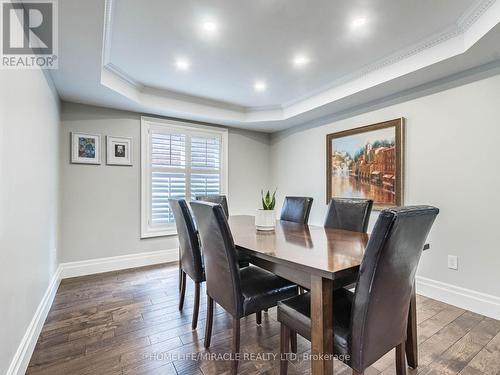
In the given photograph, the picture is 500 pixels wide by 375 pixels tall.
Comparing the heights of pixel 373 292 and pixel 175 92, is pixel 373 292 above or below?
below

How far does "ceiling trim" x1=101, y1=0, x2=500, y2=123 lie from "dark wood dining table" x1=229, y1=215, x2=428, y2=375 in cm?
179

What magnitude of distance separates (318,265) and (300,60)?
2211mm

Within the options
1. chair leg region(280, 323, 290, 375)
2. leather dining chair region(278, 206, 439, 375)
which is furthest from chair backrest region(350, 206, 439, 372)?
chair leg region(280, 323, 290, 375)

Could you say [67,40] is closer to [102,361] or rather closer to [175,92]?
[175,92]

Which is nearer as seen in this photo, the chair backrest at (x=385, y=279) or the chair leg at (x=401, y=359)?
the chair backrest at (x=385, y=279)

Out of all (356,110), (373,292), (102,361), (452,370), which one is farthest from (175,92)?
(452,370)

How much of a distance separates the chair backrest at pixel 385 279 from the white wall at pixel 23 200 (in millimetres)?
1695

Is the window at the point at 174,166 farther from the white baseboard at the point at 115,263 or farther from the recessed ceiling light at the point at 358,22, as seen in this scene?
the recessed ceiling light at the point at 358,22

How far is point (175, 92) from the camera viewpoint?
3.49m

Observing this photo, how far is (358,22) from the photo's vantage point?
6.46 feet

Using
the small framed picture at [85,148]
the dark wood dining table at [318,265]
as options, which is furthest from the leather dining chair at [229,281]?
the small framed picture at [85,148]

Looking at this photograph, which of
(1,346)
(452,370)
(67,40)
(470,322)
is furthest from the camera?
(470,322)

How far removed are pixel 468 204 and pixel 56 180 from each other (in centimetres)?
432

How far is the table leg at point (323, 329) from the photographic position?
1.11m
